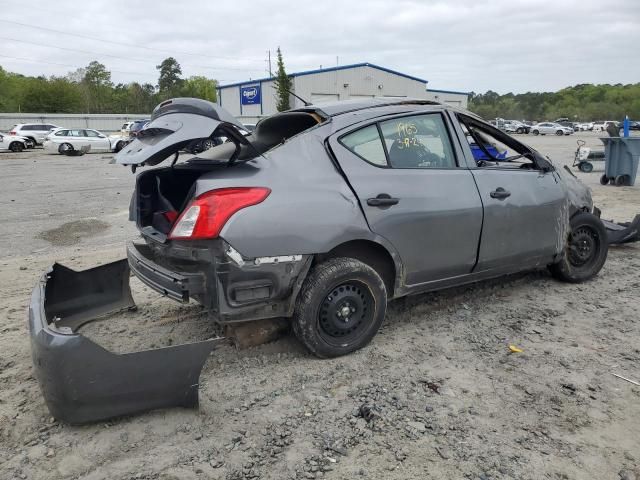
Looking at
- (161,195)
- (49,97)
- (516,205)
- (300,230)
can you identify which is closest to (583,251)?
(516,205)

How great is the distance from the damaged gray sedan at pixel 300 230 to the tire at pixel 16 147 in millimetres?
31077

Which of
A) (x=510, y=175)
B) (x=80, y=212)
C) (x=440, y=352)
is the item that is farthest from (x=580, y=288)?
(x=80, y=212)

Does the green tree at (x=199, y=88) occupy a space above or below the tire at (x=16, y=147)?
above

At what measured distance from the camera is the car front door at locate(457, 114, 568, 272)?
4.14 meters

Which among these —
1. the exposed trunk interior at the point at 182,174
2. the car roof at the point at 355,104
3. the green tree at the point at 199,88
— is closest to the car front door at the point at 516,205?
the car roof at the point at 355,104

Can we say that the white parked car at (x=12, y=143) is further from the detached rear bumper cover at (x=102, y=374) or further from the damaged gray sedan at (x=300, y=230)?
the detached rear bumper cover at (x=102, y=374)

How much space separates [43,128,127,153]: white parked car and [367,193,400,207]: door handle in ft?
86.2

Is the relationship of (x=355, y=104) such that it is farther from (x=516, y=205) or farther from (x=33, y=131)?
(x=33, y=131)

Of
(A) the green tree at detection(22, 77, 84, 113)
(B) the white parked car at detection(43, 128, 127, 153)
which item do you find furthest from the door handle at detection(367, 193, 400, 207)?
(A) the green tree at detection(22, 77, 84, 113)

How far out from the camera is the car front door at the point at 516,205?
4.14 metres

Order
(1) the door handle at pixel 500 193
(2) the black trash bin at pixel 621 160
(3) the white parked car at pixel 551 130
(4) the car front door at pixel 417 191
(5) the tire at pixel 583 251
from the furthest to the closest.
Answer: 1. (3) the white parked car at pixel 551 130
2. (2) the black trash bin at pixel 621 160
3. (5) the tire at pixel 583 251
4. (1) the door handle at pixel 500 193
5. (4) the car front door at pixel 417 191

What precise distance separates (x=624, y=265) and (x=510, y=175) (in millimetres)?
2435

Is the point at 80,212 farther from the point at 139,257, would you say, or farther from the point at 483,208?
the point at 483,208

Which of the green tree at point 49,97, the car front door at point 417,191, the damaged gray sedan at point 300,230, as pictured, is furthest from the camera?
the green tree at point 49,97
